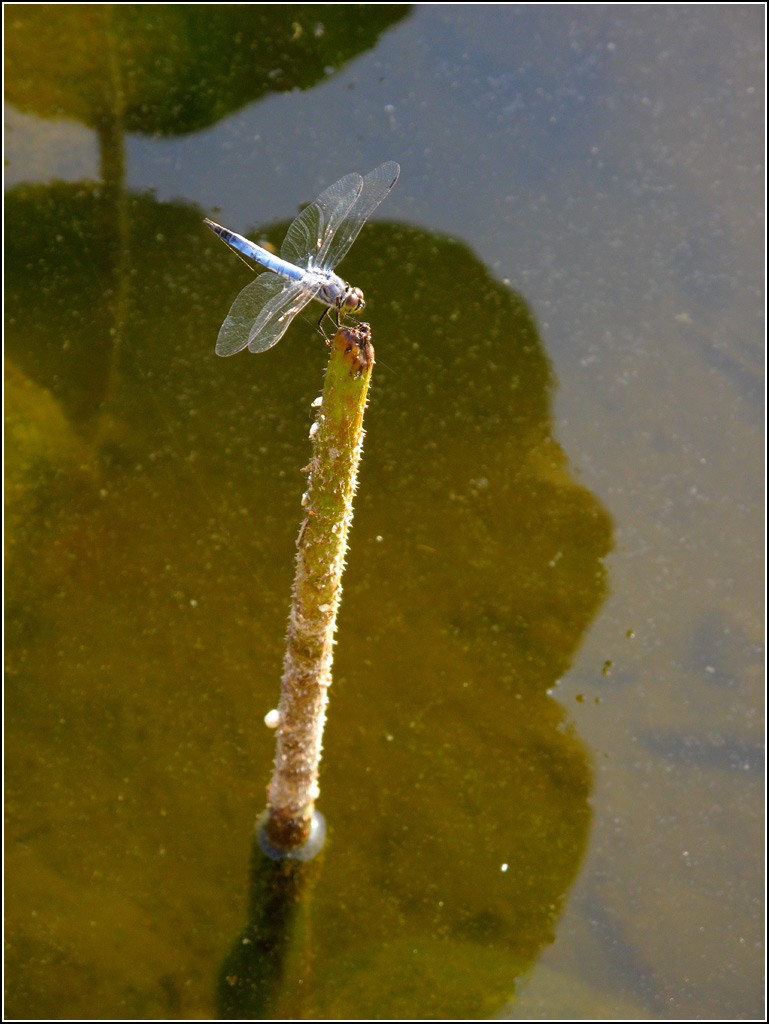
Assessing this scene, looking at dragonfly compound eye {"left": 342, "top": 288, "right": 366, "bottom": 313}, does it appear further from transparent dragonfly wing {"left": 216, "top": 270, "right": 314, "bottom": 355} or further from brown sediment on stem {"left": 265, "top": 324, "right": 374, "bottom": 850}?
brown sediment on stem {"left": 265, "top": 324, "right": 374, "bottom": 850}

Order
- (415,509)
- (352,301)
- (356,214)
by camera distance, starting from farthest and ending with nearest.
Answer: (415,509) < (356,214) < (352,301)

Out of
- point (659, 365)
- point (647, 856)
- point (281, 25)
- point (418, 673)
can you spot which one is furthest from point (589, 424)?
point (281, 25)

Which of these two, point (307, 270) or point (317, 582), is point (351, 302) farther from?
point (317, 582)

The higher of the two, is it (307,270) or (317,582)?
(307,270)

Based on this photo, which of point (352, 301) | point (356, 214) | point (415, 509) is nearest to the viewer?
point (352, 301)

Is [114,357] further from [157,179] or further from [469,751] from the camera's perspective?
[469,751]

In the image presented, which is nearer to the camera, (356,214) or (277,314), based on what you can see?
(277,314)

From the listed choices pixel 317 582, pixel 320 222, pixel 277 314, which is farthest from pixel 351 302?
pixel 317 582

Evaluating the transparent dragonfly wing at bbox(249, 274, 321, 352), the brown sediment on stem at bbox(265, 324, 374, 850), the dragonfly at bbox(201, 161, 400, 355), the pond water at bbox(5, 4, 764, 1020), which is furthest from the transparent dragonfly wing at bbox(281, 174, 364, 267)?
the pond water at bbox(5, 4, 764, 1020)
